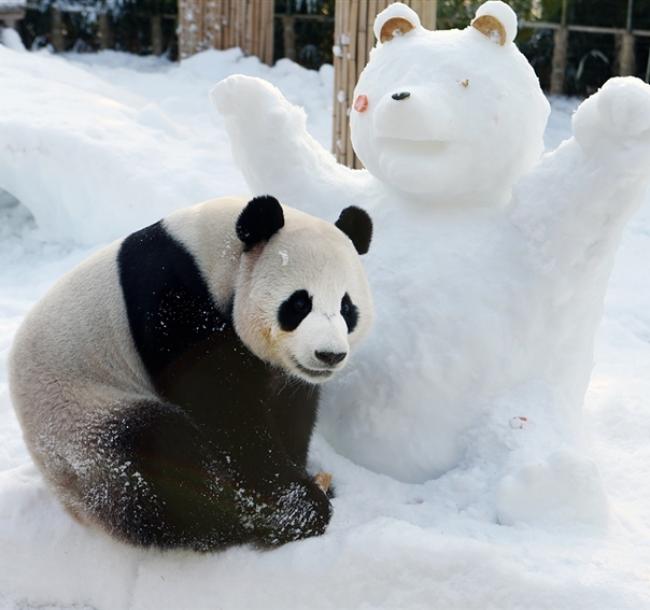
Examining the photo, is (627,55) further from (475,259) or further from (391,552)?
(391,552)

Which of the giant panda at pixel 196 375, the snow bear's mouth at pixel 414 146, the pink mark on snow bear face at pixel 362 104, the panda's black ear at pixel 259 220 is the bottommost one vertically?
the giant panda at pixel 196 375

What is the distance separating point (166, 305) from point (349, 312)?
36 centimetres

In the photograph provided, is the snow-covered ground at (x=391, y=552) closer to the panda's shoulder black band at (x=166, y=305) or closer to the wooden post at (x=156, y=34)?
the panda's shoulder black band at (x=166, y=305)

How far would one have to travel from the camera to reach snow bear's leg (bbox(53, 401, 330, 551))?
1788 millimetres

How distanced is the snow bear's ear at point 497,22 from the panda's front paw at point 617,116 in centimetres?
29

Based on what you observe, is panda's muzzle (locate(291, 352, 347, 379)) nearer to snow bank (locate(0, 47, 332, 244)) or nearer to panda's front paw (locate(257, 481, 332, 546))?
panda's front paw (locate(257, 481, 332, 546))

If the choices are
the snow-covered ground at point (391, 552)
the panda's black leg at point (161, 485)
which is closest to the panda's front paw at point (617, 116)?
the snow-covered ground at point (391, 552)

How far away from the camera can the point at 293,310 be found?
5.71 ft

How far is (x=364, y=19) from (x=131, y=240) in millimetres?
3111

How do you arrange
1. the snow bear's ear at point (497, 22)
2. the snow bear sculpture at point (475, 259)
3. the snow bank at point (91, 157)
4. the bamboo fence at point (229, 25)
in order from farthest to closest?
the bamboo fence at point (229, 25) < the snow bank at point (91, 157) < the snow bear's ear at point (497, 22) < the snow bear sculpture at point (475, 259)

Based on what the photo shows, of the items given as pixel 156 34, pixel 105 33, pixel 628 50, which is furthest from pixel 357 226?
pixel 105 33

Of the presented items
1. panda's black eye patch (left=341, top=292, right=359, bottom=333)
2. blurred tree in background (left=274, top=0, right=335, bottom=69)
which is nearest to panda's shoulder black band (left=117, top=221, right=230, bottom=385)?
panda's black eye patch (left=341, top=292, right=359, bottom=333)

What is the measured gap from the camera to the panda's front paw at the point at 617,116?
1871 millimetres

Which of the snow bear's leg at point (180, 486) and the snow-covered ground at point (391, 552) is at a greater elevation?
the snow bear's leg at point (180, 486)
